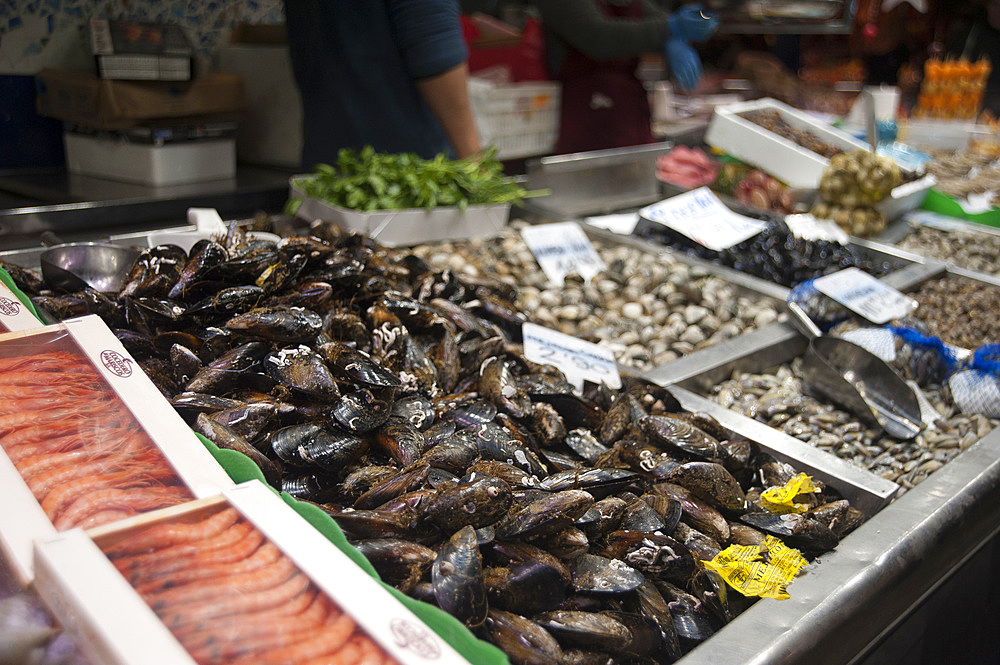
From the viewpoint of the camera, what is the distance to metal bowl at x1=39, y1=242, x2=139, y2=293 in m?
1.91

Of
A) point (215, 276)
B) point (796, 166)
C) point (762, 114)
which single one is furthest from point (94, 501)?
point (762, 114)

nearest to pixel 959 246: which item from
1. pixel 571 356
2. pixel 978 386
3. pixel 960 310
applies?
pixel 960 310

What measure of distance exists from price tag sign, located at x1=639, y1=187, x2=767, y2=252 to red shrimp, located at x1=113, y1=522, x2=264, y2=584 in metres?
2.98

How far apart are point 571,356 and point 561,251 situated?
1.24 m

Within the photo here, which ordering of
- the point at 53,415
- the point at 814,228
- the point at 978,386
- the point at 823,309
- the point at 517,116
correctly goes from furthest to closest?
the point at 517,116 < the point at 814,228 < the point at 823,309 < the point at 978,386 < the point at 53,415

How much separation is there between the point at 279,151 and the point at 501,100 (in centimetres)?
150

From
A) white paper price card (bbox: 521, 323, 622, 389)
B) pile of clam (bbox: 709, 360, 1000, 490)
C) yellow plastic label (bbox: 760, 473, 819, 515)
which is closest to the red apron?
pile of clam (bbox: 709, 360, 1000, 490)

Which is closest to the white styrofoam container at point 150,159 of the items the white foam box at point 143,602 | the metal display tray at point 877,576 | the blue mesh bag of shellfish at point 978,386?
the metal display tray at point 877,576

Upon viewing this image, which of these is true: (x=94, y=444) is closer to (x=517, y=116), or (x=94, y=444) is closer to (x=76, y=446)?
(x=76, y=446)

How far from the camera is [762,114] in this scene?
4.96 m

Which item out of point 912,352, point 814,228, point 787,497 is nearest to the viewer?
point 787,497

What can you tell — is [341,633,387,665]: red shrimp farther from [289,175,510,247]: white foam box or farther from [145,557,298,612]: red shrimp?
[289,175,510,247]: white foam box

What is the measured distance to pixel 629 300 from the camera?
3072 millimetres

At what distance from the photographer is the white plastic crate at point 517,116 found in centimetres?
491
